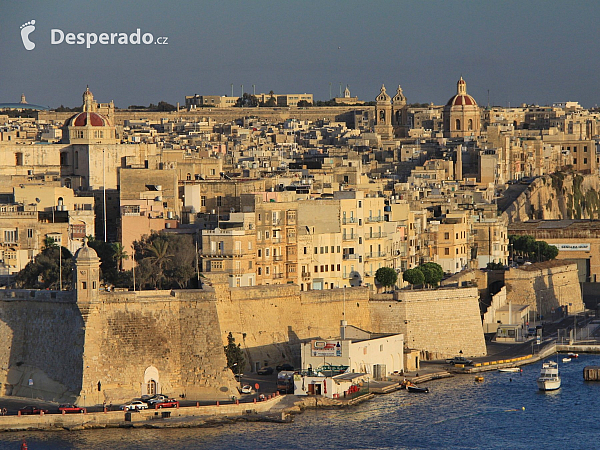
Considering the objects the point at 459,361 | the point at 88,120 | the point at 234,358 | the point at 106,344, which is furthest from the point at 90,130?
the point at 106,344

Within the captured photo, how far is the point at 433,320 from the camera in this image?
47219 mm

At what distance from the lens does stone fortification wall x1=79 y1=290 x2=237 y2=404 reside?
3841cm

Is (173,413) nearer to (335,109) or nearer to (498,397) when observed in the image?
(498,397)

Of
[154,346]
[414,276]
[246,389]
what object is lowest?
[246,389]

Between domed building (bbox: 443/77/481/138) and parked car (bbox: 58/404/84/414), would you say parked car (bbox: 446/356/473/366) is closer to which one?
parked car (bbox: 58/404/84/414)

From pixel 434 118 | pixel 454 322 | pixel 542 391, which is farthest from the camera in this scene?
pixel 434 118

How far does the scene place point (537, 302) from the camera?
5638 cm

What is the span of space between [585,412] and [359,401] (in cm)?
613

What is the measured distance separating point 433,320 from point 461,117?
6070 cm

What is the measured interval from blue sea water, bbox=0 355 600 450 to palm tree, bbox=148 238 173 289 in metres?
8.07

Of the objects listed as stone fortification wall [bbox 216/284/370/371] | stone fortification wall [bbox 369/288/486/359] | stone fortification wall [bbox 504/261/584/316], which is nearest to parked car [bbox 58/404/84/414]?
stone fortification wall [bbox 216/284/370/371]

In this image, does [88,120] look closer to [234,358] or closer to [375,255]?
[375,255]

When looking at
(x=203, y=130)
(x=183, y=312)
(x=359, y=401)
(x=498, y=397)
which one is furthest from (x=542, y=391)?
(x=203, y=130)

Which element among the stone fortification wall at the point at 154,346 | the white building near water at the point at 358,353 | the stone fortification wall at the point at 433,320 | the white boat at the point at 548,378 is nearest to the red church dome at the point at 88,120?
the stone fortification wall at the point at 433,320
